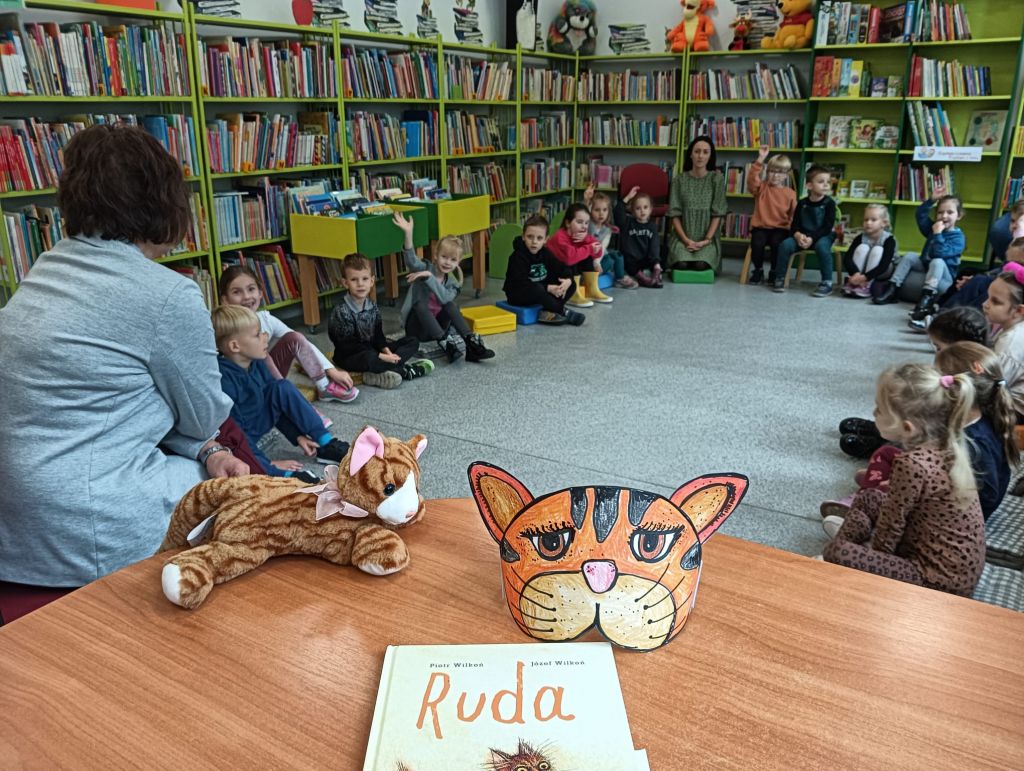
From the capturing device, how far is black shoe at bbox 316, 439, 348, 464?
9.61 ft

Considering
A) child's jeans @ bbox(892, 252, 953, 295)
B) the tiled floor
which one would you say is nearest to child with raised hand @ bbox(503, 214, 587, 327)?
the tiled floor

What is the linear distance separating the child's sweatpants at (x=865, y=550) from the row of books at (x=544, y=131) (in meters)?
5.36

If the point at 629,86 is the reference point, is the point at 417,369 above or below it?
below

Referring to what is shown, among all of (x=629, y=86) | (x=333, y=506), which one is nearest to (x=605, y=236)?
(x=629, y=86)

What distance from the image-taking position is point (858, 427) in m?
3.06

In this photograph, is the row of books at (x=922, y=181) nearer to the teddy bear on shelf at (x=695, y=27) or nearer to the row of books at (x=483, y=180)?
the teddy bear on shelf at (x=695, y=27)

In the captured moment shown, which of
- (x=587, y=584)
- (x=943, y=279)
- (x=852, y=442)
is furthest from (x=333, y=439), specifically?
(x=943, y=279)

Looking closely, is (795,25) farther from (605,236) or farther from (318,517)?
(318,517)

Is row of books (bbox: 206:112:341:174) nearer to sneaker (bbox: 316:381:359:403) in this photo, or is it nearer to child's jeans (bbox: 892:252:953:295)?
sneaker (bbox: 316:381:359:403)

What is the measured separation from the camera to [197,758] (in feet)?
2.31

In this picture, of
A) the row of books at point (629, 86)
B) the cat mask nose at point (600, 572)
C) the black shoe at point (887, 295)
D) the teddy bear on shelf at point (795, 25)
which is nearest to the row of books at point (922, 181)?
the black shoe at point (887, 295)

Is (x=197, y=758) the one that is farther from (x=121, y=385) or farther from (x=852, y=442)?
(x=852, y=442)

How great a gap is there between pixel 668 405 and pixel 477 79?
3763 millimetres

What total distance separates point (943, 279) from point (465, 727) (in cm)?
560
